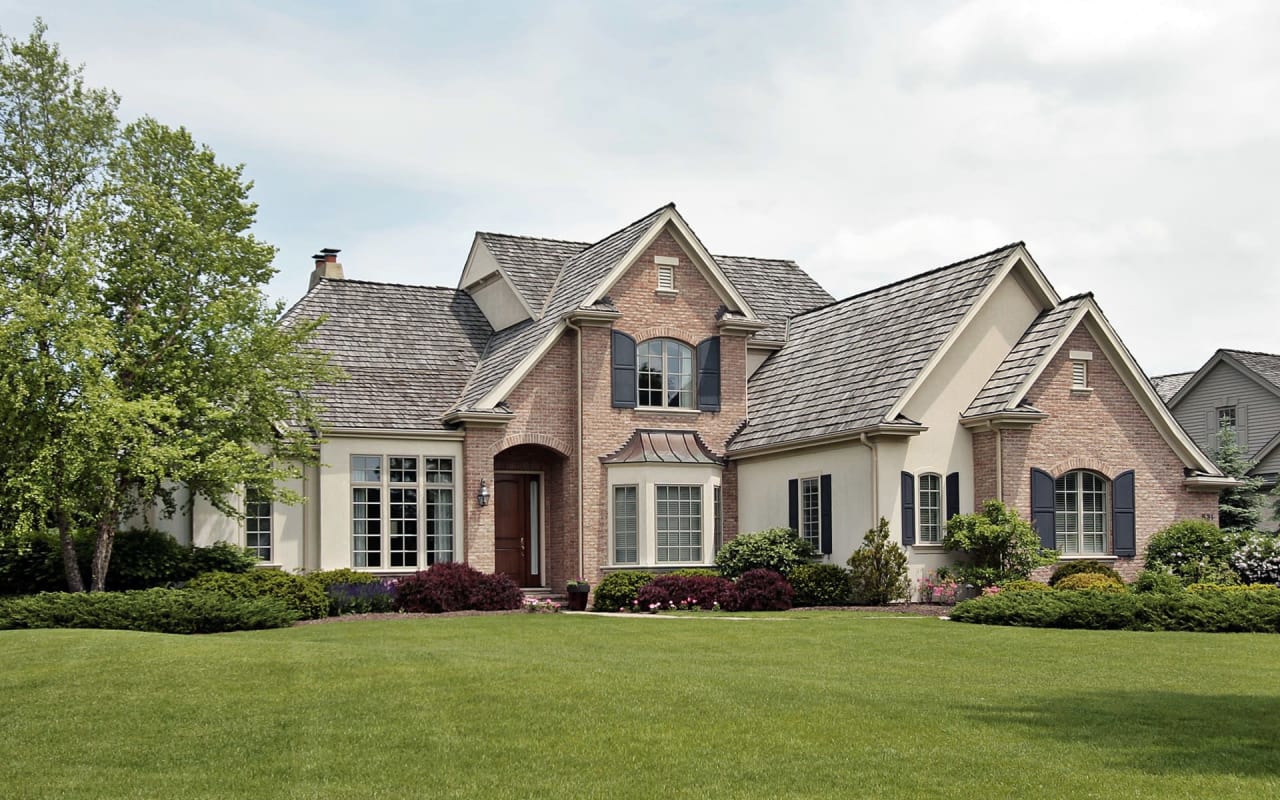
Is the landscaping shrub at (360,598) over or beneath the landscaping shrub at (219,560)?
beneath

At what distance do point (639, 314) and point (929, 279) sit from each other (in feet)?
20.6

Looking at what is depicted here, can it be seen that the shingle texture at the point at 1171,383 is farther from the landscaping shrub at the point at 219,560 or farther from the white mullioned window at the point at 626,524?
the landscaping shrub at the point at 219,560

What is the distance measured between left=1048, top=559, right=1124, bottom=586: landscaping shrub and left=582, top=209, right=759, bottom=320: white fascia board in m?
8.50

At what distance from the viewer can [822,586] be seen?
2717 centimetres

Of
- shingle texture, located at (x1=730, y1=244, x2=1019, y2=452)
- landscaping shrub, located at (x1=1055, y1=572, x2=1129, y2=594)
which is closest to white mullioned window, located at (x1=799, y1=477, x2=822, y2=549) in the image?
shingle texture, located at (x1=730, y1=244, x2=1019, y2=452)

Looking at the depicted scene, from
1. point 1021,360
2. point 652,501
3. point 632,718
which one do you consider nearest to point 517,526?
point 652,501

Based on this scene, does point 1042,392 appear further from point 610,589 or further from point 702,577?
point 610,589

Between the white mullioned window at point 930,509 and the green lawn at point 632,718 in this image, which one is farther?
the white mullioned window at point 930,509

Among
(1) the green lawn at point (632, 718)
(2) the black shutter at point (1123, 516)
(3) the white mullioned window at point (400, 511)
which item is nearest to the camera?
(1) the green lawn at point (632, 718)

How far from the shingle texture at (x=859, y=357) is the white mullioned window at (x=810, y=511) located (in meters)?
1.04

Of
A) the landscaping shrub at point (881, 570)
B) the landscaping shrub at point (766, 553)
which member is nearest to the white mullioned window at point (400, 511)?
the landscaping shrub at point (766, 553)

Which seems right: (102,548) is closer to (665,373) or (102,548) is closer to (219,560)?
(219,560)

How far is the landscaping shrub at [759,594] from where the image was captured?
26.6 metres

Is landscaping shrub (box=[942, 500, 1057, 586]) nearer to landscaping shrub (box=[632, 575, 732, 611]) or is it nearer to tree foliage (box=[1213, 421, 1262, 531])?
landscaping shrub (box=[632, 575, 732, 611])
